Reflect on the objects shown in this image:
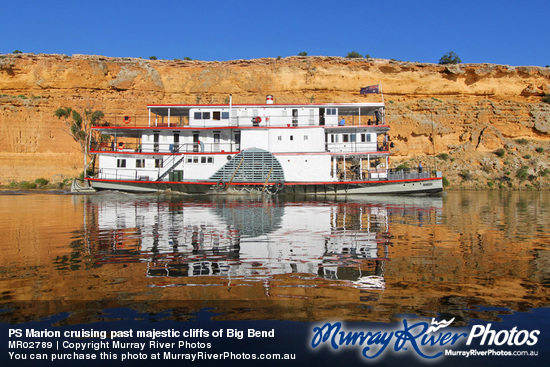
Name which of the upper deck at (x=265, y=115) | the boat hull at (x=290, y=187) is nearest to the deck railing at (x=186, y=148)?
the upper deck at (x=265, y=115)

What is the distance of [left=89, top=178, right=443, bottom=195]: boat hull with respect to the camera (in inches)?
1195

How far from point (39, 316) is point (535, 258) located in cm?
906

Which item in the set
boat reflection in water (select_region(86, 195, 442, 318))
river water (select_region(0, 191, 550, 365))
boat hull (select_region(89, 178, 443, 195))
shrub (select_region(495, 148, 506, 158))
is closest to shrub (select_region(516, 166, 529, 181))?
shrub (select_region(495, 148, 506, 158))

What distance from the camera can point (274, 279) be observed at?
6.60m

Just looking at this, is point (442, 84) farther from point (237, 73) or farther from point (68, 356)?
point (68, 356)

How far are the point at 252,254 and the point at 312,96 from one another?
151 ft

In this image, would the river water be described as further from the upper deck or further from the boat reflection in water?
the upper deck

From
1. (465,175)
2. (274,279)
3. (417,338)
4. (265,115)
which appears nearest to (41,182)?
(265,115)

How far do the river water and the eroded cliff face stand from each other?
4055 centimetres

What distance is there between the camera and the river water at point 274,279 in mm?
4980

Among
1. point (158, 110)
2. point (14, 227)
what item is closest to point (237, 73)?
point (158, 110)

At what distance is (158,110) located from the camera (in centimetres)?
3484

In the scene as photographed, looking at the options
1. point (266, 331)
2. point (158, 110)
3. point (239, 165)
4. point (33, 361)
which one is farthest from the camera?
point (158, 110)

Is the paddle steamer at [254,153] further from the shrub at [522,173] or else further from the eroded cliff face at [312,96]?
the shrub at [522,173]
